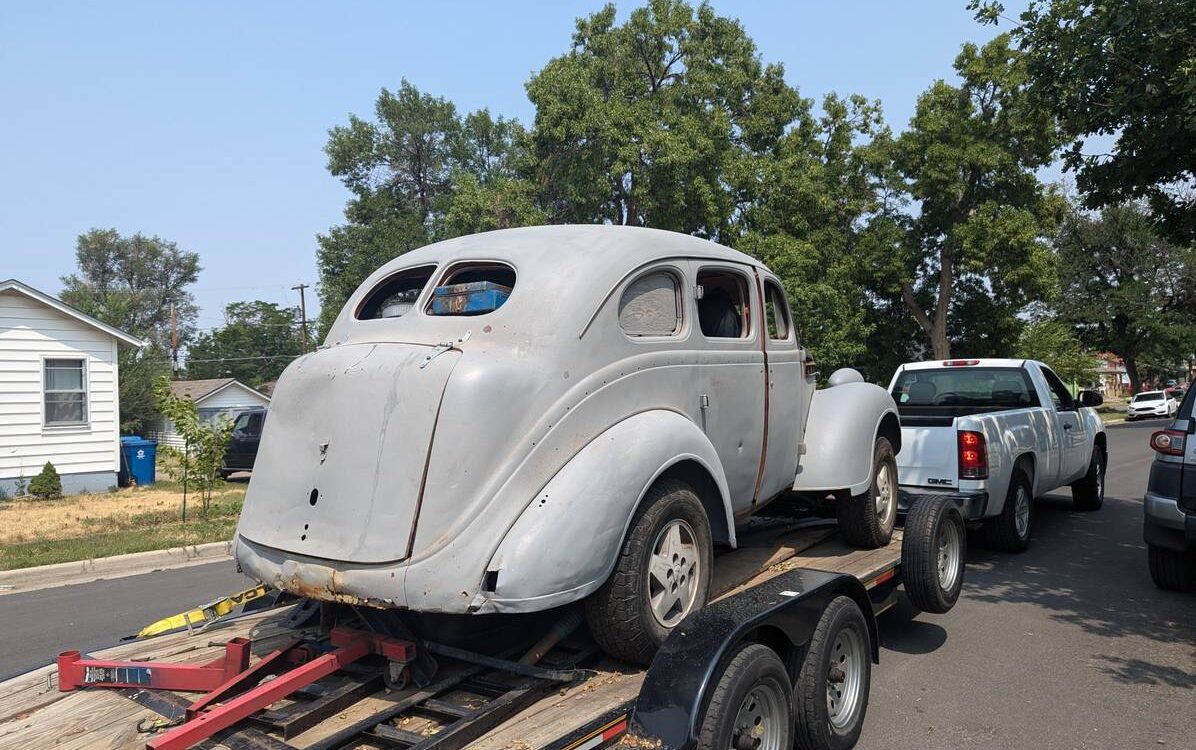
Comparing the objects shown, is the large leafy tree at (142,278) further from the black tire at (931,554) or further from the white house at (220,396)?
the black tire at (931,554)

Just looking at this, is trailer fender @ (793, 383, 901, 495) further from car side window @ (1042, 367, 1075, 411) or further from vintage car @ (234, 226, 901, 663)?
car side window @ (1042, 367, 1075, 411)

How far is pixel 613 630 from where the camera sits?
3451mm

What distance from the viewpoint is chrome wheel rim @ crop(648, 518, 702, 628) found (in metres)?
3.67

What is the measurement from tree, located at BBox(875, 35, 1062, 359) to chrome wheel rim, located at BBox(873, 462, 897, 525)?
2113 centimetres

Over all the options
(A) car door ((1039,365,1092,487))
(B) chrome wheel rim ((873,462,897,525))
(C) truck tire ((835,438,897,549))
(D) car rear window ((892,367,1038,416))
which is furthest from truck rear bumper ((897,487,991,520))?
(A) car door ((1039,365,1092,487))

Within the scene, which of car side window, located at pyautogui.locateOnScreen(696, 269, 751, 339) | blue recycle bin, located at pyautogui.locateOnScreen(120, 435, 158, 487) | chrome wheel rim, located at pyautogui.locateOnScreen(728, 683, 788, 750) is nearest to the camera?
chrome wheel rim, located at pyautogui.locateOnScreen(728, 683, 788, 750)

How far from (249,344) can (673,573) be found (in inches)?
3334

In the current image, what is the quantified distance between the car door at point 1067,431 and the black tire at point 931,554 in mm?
4650

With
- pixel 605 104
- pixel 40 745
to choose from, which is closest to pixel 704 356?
pixel 40 745

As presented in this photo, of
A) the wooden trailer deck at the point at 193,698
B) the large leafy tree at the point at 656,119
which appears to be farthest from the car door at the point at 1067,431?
the large leafy tree at the point at 656,119

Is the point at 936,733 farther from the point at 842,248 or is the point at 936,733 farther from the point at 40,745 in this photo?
the point at 842,248

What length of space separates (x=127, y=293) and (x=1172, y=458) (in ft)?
258

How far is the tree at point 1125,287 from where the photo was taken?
137ft

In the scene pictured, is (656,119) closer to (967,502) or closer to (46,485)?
(46,485)
